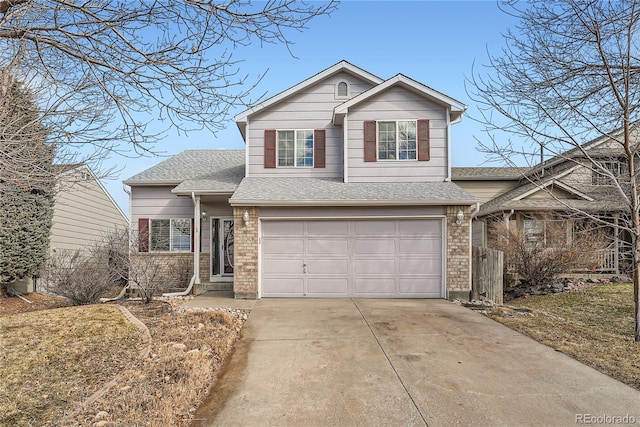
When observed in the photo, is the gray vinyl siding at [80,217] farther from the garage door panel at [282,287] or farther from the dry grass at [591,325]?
the dry grass at [591,325]

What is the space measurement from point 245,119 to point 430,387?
9.45 meters

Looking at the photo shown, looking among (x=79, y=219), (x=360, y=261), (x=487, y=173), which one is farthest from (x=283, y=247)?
(x=487, y=173)

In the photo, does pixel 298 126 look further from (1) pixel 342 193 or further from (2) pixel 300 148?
(1) pixel 342 193

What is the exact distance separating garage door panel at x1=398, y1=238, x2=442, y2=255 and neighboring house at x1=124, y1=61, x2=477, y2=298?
1.1 inches

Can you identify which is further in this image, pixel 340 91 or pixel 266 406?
pixel 340 91

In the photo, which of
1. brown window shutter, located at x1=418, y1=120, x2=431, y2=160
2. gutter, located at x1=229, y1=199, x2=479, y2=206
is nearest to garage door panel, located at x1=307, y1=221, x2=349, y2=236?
gutter, located at x1=229, y1=199, x2=479, y2=206

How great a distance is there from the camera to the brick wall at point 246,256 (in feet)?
33.7

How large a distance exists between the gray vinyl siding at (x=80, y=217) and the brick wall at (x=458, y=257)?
39.1 ft

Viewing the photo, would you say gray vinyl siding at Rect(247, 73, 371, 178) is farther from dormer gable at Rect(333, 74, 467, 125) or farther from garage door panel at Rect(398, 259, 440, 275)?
garage door panel at Rect(398, 259, 440, 275)

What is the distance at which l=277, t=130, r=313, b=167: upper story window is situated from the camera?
12.0 metres

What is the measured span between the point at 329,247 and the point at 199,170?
6.09 m

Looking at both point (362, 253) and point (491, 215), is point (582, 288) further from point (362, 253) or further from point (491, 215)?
point (362, 253)

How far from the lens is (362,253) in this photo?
34.9 ft

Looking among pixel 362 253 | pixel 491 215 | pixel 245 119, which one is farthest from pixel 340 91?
pixel 491 215
